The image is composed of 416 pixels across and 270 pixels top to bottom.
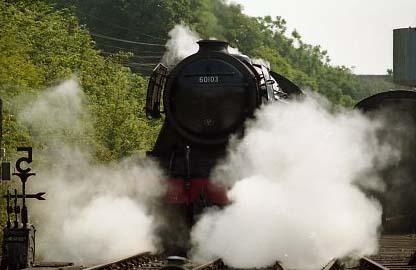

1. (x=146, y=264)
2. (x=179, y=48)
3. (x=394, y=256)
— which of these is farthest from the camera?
(x=179, y=48)

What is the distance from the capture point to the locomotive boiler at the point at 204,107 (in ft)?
43.2

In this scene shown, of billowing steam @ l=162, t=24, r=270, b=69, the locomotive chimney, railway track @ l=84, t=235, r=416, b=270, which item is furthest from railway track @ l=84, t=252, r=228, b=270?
billowing steam @ l=162, t=24, r=270, b=69

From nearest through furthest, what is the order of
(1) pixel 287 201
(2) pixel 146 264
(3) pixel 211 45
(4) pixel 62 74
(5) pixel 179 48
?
1. (2) pixel 146 264
2. (1) pixel 287 201
3. (3) pixel 211 45
4. (5) pixel 179 48
5. (4) pixel 62 74

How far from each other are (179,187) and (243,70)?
176 cm

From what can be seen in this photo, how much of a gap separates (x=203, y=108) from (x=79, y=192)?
4.58 metres

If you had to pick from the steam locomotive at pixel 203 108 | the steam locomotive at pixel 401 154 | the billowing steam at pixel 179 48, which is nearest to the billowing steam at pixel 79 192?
the steam locomotive at pixel 203 108

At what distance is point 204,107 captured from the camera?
13445 mm

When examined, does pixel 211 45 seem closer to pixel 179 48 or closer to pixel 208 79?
pixel 208 79

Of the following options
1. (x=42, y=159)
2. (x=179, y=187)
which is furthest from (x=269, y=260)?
(x=42, y=159)

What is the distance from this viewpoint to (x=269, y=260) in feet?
39.3

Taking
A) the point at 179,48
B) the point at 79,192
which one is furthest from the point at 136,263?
the point at 79,192

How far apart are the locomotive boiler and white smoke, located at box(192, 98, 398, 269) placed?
226 mm

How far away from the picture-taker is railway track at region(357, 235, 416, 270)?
1109 centimetres

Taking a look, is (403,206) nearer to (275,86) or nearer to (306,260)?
(275,86)
